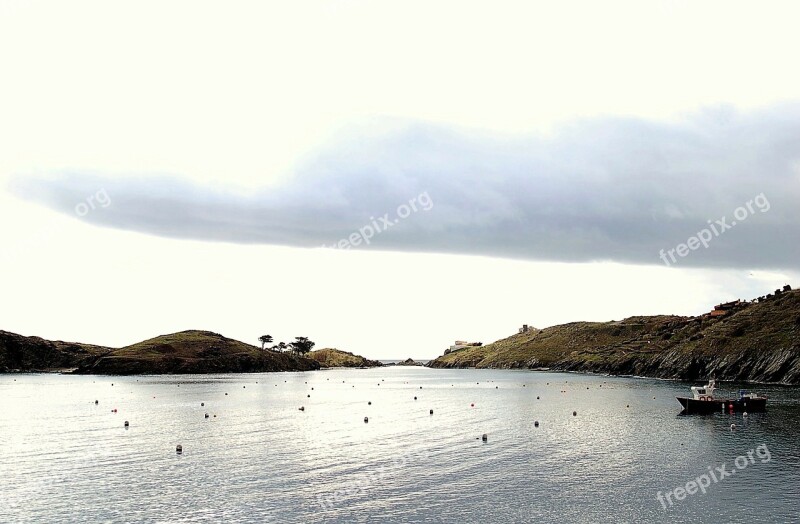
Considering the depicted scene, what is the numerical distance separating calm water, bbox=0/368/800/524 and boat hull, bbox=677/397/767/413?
574 centimetres

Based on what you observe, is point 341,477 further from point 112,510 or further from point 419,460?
point 112,510

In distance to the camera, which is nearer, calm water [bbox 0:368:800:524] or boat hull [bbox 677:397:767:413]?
calm water [bbox 0:368:800:524]

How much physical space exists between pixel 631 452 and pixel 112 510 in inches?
2572

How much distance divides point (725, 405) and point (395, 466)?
88.4 m

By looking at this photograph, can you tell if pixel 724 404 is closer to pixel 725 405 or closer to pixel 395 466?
pixel 725 405

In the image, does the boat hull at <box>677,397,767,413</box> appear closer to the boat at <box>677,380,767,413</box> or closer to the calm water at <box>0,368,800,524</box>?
the boat at <box>677,380,767,413</box>

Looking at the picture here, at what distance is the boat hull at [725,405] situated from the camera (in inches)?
5133

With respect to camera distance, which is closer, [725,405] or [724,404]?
[725,405]

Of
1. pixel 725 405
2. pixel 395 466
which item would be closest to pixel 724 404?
pixel 725 405

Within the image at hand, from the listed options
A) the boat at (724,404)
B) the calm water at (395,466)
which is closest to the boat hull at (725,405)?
the boat at (724,404)

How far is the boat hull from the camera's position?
130375 mm

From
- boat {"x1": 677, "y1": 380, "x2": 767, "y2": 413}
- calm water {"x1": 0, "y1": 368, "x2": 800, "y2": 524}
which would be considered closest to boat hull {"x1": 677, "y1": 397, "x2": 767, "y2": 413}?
boat {"x1": 677, "y1": 380, "x2": 767, "y2": 413}

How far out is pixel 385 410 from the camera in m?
149

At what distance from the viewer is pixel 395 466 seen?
7619 centimetres
